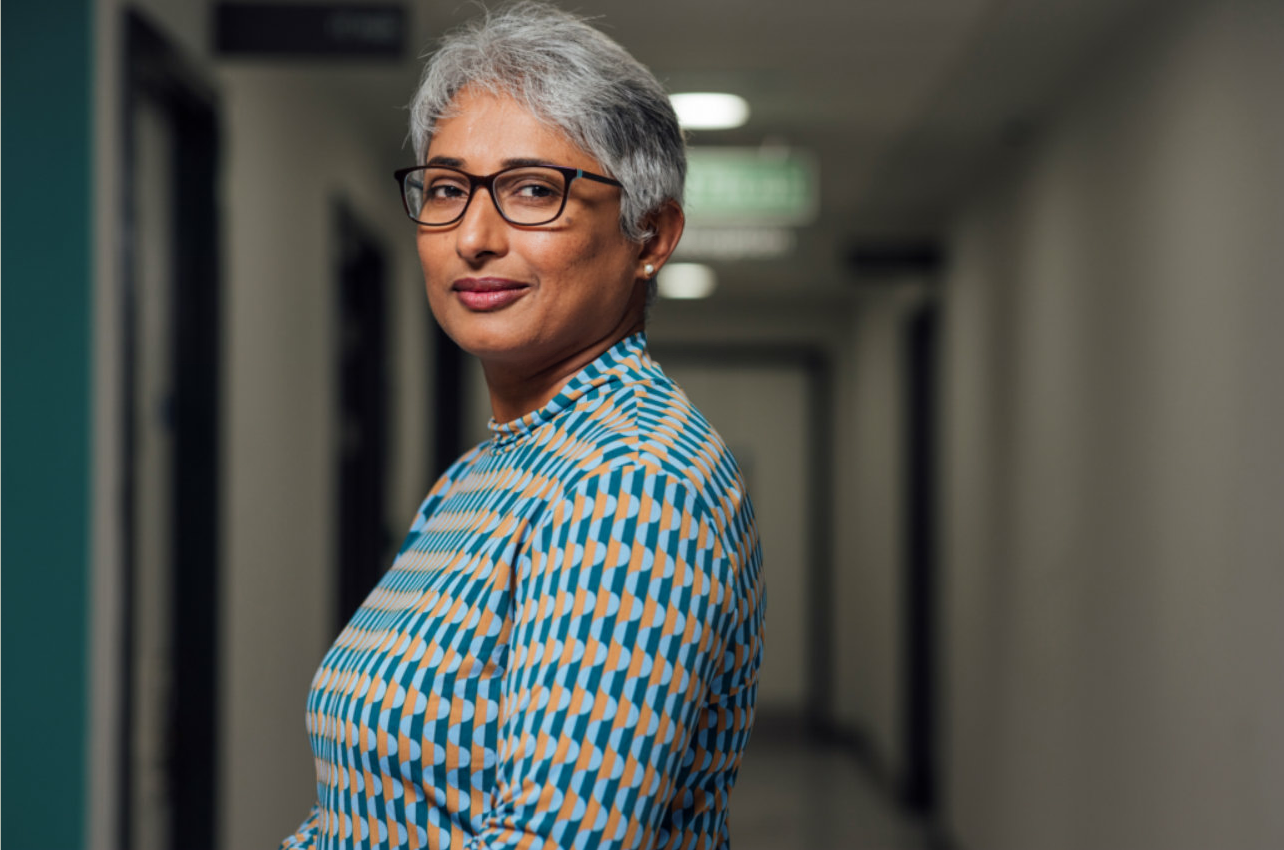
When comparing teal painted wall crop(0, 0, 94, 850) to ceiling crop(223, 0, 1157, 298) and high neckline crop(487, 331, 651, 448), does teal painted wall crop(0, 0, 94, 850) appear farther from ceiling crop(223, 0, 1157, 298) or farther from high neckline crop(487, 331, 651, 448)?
high neckline crop(487, 331, 651, 448)

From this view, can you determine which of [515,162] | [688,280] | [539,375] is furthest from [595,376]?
[688,280]

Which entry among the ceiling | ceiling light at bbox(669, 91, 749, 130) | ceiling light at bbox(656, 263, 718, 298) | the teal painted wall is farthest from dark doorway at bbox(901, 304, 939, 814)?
the teal painted wall

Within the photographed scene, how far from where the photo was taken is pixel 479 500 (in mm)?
1001

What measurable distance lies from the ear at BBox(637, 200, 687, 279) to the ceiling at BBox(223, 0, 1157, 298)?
192 cm

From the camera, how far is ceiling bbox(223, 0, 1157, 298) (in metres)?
3.29

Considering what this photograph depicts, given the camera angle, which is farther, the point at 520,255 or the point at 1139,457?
the point at 1139,457

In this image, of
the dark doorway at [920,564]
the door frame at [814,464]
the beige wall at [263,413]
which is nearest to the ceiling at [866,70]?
the beige wall at [263,413]

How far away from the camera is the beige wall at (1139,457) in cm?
236

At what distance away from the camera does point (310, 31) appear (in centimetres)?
278

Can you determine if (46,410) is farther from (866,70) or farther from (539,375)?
(866,70)

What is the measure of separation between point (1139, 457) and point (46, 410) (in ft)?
7.59

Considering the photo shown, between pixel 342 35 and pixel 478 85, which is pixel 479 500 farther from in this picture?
pixel 342 35

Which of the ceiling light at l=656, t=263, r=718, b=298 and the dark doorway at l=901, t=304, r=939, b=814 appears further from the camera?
the ceiling light at l=656, t=263, r=718, b=298

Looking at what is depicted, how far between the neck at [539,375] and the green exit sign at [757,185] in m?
3.15
